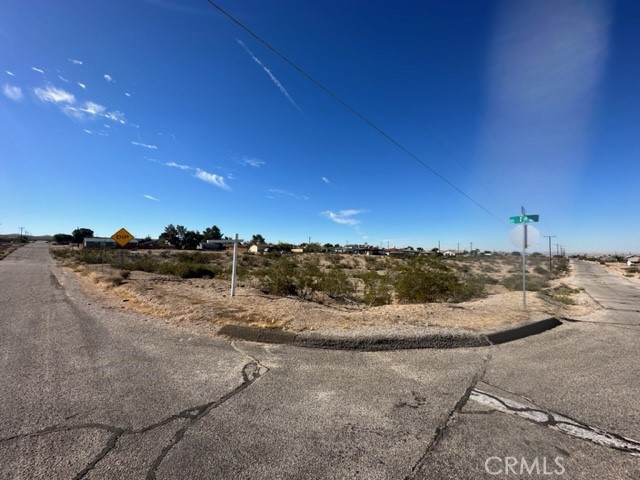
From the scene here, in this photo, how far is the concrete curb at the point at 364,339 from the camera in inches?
225

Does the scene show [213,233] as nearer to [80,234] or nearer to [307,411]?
[80,234]

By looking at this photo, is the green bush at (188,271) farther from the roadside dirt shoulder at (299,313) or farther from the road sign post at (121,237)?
the roadside dirt shoulder at (299,313)

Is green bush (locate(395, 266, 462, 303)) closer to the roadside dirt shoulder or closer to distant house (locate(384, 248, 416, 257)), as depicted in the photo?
the roadside dirt shoulder

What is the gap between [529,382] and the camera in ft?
14.2

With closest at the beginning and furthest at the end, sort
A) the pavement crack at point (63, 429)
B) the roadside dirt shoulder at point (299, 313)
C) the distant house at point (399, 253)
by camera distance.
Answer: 1. the pavement crack at point (63, 429)
2. the roadside dirt shoulder at point (299, 313)
3. the distant house at point (399, 253)

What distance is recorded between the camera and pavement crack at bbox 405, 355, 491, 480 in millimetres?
2553

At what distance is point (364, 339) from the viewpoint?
577 cm

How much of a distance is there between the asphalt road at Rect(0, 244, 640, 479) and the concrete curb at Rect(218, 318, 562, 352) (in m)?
0.24

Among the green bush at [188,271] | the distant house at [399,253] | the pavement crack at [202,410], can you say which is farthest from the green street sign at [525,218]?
the distant house at [399,253]

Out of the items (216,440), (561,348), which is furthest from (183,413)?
(561,348)

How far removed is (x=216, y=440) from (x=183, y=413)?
2.17 ft

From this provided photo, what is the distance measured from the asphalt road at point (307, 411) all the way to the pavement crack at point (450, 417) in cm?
2

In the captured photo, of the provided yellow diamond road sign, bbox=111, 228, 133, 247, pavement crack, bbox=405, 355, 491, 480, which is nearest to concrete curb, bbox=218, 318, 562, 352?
pavement crack, bbox=405, 355, 491, 480

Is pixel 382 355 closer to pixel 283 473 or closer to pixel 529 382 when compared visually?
pixel 529 382
